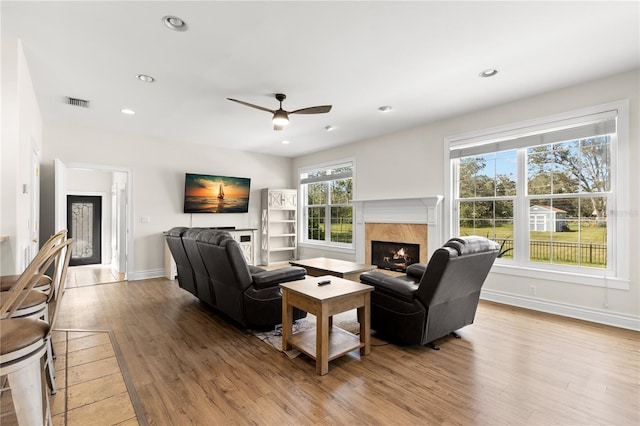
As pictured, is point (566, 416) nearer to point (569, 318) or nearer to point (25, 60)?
point (569, 318)

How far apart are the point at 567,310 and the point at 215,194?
239 inches

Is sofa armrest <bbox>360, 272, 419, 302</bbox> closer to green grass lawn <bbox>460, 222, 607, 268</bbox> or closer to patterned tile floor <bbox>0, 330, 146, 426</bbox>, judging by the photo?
patterned tile floor <bbox>0, 330, 146, 426</bbox>

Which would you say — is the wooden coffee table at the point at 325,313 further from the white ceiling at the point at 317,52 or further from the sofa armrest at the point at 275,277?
the white ceiling at the point at 317,52

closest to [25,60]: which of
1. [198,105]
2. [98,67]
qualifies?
[98,67]

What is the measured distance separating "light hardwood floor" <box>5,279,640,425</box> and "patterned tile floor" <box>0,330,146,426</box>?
0.07 meters

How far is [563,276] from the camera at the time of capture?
3.69 m

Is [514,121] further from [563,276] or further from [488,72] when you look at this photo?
[563,276]

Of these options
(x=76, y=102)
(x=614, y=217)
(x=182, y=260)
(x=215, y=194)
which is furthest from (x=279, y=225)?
(x=614, y=217)

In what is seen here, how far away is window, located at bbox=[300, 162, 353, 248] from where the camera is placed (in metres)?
6.60

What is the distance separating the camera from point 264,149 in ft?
22.8

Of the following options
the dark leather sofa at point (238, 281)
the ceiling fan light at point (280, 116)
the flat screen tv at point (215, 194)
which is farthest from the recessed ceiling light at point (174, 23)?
the flat screen tv at point (215, 194)

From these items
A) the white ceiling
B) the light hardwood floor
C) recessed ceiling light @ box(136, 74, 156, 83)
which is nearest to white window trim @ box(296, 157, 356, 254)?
the white ceiling

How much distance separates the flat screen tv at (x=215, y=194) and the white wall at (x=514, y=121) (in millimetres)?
2528

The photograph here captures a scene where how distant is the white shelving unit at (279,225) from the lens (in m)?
7.12
